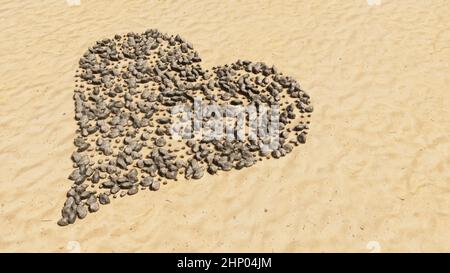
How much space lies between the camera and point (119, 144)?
877cm

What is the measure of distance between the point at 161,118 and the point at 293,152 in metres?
3.14

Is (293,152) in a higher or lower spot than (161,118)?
lower

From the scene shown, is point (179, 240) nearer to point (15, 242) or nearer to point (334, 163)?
point (15, 242)

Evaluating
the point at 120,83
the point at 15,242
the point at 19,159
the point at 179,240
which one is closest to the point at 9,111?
the point at 19,159

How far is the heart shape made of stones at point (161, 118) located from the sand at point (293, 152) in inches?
12.1

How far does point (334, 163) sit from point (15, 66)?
9.23 meters

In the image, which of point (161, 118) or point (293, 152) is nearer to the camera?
point (293, 152)

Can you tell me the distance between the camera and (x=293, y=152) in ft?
28.1

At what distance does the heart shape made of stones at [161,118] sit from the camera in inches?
317

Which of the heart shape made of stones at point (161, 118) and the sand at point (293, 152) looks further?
the heart shape made of stones at point (161, 118)

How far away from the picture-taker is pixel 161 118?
920 centimetres

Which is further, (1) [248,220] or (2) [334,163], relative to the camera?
(2) [334,163]

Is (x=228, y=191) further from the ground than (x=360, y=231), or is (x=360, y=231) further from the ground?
(x=228, y=191)

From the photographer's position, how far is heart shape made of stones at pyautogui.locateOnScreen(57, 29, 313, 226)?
26.4 feet
